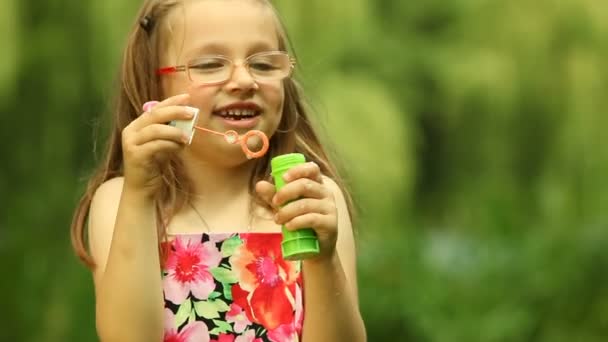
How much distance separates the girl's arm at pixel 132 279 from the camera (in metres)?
2.11

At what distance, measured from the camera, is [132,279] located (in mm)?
2113

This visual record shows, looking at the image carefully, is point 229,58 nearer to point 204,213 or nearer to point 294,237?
point 204,213

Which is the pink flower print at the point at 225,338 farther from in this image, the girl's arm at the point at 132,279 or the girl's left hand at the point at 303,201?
the girl's left hand at the point at 303,201

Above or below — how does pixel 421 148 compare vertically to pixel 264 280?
below

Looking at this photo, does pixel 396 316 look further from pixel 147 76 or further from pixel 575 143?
pixel 147 76

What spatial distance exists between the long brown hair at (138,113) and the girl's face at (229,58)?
0.23ft

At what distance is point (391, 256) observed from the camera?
5.51 m

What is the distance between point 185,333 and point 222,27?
0.50 meters

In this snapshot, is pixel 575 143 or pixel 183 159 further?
pixel 575 143

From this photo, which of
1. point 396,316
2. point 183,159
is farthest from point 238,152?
point 396,316

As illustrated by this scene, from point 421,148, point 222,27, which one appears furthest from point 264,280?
point 421,148

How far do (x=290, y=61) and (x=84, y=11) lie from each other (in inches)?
153

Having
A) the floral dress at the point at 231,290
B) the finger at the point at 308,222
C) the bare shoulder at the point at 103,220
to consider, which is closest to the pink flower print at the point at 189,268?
the floral dress at the point at 231,290

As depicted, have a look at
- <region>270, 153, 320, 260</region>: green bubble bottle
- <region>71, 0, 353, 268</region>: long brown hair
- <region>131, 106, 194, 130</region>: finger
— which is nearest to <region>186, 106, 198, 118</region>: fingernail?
<region>131, 106, 194, 130</region>: finger
